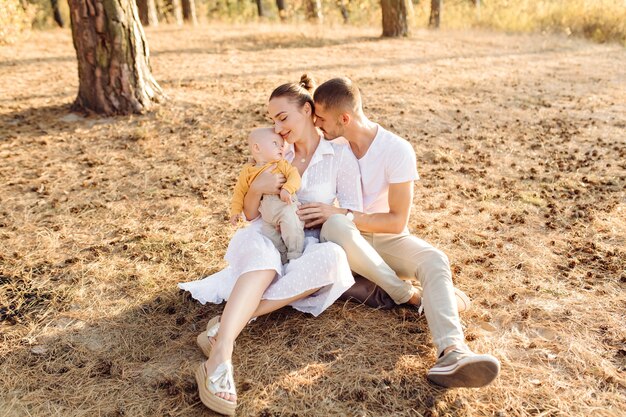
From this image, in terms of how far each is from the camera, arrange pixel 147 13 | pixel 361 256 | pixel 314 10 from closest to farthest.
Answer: pixel 361 256 → pixel 147 13 → pixel 314 10

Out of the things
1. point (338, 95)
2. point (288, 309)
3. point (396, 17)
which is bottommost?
point (288, 309)

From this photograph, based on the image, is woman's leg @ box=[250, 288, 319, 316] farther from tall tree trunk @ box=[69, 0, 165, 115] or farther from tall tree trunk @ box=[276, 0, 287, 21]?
tall tree trunk @ box=[276, 0, 287, 21]

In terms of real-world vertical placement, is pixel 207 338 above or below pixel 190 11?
below

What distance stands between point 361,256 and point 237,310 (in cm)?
80

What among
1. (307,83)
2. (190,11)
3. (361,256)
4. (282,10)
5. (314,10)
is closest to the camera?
(361,256)

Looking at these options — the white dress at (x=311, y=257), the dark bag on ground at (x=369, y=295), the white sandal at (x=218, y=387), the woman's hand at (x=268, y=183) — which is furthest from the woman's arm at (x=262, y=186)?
the white sandal at (x=218, y=387)

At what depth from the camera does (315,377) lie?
9.51ft

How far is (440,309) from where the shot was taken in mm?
2877

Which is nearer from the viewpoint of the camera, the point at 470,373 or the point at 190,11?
the point at 470,373

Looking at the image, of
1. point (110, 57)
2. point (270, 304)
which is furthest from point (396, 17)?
point (270, 304)

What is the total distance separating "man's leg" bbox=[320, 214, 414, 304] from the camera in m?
3.14

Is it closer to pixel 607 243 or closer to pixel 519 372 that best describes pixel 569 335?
pixel 519 372

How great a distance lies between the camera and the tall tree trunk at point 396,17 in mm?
12797

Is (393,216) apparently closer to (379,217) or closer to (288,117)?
(379,217)
